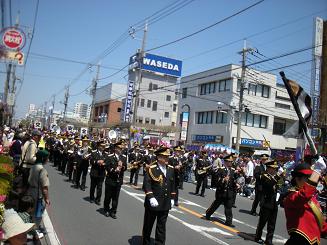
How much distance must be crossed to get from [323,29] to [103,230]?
27.9 meters

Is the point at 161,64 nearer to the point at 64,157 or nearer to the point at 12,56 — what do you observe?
the point at 64,157

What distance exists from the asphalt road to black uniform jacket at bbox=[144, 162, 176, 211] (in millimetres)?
1201

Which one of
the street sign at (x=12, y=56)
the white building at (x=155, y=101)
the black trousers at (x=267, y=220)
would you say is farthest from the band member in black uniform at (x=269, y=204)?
the white building at (x=155, y=101)

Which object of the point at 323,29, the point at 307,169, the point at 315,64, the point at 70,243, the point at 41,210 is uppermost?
the point at 323,29

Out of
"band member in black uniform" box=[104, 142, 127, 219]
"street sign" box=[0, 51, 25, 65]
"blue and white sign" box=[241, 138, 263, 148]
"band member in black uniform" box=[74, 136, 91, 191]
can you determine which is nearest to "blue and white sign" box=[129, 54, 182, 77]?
"blue and white sign" box=[241, 138, 263, 148]

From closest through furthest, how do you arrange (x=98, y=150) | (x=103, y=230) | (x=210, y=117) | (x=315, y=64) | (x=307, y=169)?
1. (x=307, y=169)
2. (x=103, y=230)
3. (x=98, y=150)
4. (x=315, y=64)
5. (x=210, y=117)

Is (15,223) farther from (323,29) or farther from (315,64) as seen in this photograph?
(323,29)

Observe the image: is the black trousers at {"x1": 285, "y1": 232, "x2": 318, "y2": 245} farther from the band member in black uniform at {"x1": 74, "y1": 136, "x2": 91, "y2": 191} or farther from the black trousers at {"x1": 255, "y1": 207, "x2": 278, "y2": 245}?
the band member in black uniform at {"x1": 74, "y1": 136, "x2": 91, "y2": 191}

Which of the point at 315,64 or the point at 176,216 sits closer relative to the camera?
the point at 176,216

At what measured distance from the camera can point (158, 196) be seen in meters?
7.07

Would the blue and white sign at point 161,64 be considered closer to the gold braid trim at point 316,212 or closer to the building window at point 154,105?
the building window at point 154,105

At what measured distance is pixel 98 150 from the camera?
1262 cm

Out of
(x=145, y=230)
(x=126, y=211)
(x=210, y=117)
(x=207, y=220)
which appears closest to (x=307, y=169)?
(x=145, y=230)

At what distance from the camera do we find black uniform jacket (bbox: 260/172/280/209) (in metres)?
8.76
